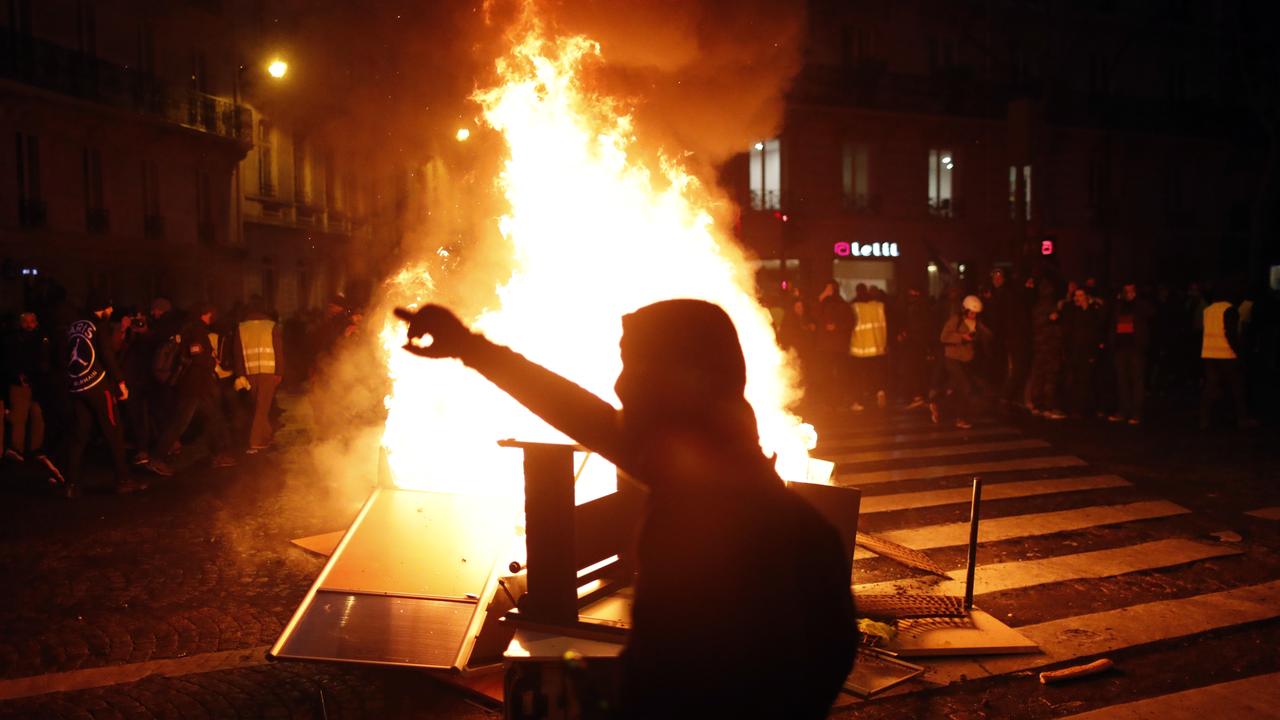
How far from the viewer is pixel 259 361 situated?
10.7 metres

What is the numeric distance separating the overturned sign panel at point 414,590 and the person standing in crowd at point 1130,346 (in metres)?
10.1

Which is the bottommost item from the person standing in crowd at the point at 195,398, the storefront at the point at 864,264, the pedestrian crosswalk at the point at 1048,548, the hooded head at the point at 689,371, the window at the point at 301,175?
the pedestrian crosswalk at the point at 1048,548

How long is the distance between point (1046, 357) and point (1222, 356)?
2112 mm

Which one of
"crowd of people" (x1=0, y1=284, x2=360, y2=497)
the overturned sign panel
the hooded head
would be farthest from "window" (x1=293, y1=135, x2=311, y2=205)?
the hooded head

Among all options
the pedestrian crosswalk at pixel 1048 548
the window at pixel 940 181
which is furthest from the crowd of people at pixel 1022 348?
the window at pixel 940 181

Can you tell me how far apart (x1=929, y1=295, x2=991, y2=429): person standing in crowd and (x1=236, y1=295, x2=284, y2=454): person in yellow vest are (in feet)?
27.2

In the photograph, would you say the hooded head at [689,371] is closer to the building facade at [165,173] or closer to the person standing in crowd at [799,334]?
the person standing in crowd at [799,334]

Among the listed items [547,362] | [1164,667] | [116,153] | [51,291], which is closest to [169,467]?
[51,291]

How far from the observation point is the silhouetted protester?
166 cm

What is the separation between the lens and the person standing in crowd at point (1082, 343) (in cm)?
1286

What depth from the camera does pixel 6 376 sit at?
Answer: 33.3 feet

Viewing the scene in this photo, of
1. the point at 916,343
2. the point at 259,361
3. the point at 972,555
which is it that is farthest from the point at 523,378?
the point at 916,343

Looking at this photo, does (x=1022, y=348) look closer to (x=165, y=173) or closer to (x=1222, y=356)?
(x=1222, y=356)

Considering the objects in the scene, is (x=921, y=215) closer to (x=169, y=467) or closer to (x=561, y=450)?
(x=169, y=467)
